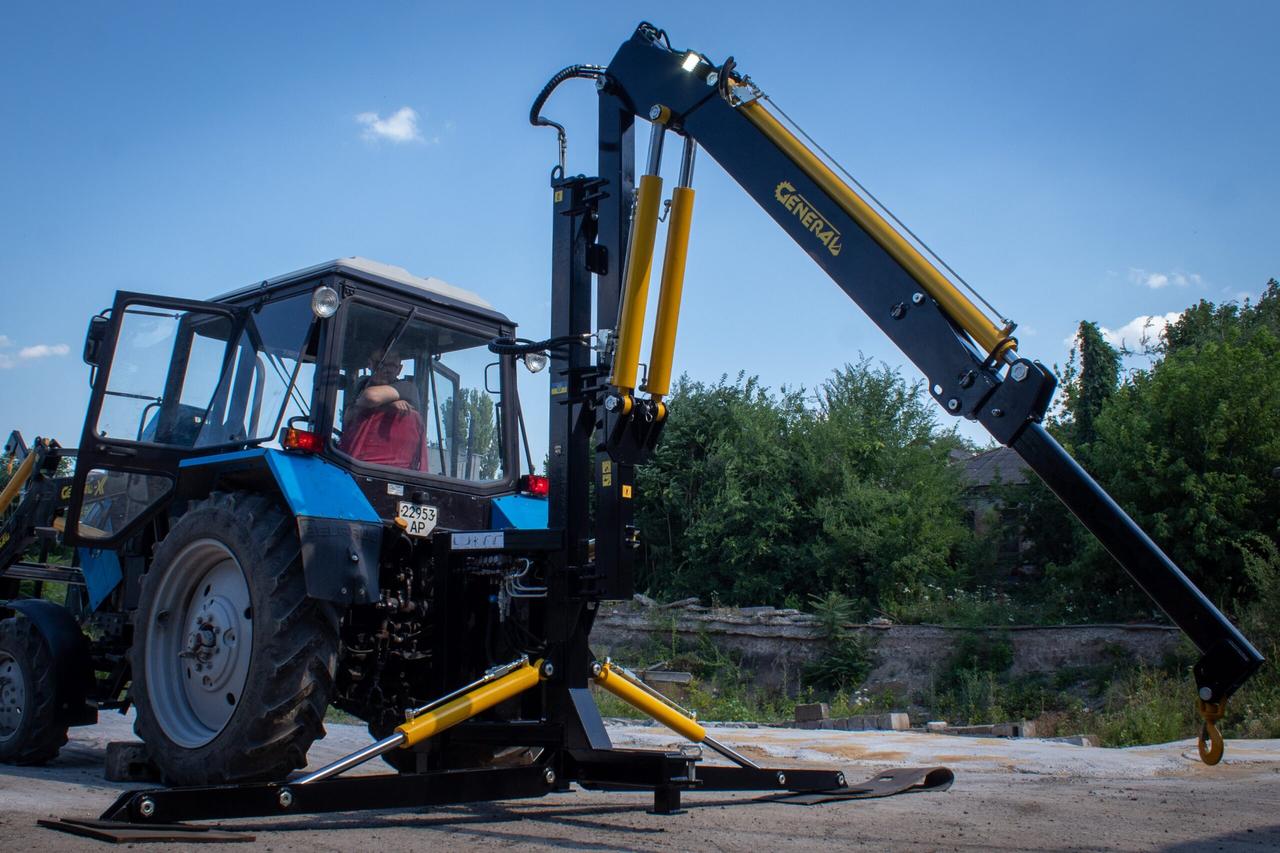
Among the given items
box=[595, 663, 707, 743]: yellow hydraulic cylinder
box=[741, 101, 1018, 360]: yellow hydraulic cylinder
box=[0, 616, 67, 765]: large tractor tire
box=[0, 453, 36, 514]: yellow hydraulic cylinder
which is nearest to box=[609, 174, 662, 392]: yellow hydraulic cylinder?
box=[741, 101, 1018, 360]: yellow hydraulic cylinder

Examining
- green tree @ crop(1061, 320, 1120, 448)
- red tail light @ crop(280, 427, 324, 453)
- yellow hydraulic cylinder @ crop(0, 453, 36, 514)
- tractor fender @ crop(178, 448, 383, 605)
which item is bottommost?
tractor fender @ crop(178, 448, 383, 605)

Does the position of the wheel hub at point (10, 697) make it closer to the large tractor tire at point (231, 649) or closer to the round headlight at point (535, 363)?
the large tractor tire at point (231, 649)

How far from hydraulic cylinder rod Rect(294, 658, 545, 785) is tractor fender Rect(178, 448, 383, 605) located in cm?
72

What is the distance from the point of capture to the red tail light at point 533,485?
6535mm

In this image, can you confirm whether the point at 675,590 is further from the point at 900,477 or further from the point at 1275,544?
the point at 1275,544

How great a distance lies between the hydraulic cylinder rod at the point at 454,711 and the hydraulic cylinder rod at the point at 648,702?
450mm

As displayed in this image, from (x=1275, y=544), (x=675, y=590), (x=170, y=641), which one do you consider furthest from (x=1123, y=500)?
(x=170, y=641)

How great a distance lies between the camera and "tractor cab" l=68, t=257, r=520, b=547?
5.72 meters

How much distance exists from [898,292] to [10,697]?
235 inches

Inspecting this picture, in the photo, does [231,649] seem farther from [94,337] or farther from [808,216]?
[808,216]

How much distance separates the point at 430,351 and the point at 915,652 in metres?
12.8

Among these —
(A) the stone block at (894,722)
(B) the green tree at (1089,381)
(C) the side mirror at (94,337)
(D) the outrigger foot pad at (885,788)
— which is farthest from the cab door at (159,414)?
(B) the green tree at (1089,381)

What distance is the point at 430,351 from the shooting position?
631cm

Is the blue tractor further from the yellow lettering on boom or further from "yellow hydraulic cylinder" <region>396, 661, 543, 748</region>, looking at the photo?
the yellow lettering on boom
